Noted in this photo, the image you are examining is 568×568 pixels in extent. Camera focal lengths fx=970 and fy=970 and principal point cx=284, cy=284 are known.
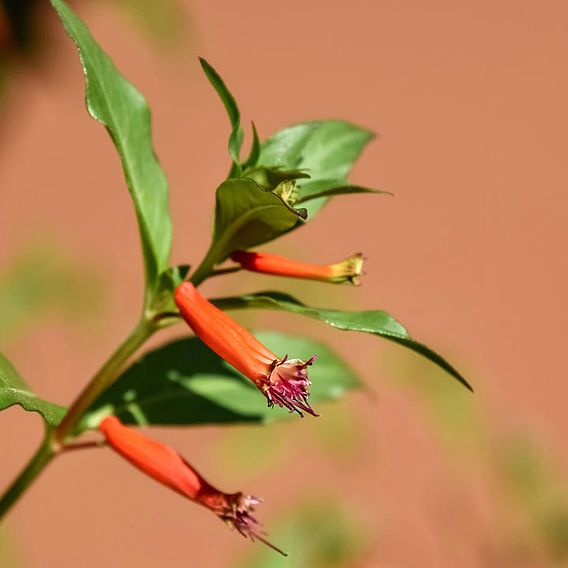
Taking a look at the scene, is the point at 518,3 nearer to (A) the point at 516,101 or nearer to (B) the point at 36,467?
(A) the point at 516,101

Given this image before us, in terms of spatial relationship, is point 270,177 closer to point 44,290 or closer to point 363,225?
point 44,290

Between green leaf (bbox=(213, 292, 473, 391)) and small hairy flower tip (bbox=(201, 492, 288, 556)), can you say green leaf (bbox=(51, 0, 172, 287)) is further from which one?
small hairy flower tip (bbox=(201, 492, 288, 556))

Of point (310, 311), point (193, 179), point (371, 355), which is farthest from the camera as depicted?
point (193, 179)

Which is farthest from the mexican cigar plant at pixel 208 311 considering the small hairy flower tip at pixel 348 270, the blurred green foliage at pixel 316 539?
the blurred green foliage at pixel 316 539

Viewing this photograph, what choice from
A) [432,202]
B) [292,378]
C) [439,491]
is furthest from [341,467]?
[292,378]

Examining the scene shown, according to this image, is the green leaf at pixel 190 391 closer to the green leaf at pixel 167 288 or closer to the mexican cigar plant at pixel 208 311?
the mexican cigar plant at pixel 208 311

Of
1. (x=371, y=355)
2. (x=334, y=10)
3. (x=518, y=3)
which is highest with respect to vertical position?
(x=518, y=3)

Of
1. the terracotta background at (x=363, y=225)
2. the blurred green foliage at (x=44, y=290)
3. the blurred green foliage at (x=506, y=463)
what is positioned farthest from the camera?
the terracotta background at (x=363, y=225)
